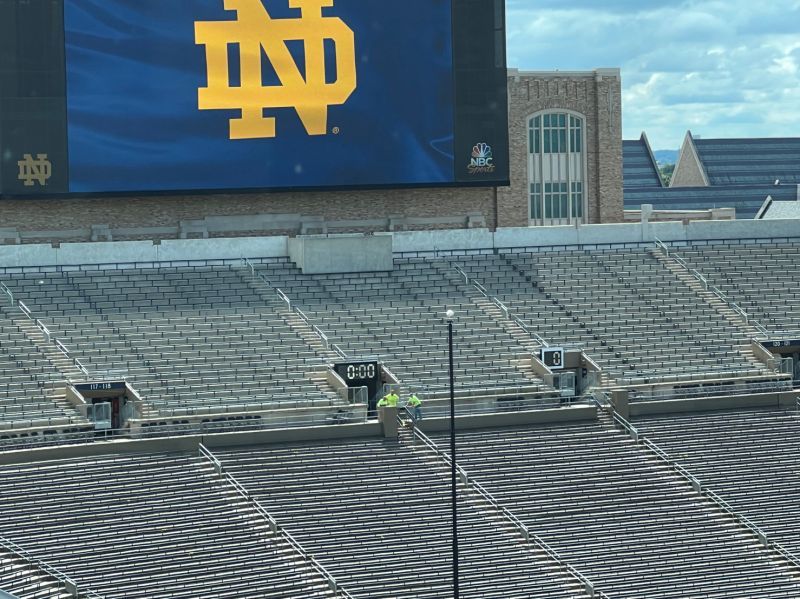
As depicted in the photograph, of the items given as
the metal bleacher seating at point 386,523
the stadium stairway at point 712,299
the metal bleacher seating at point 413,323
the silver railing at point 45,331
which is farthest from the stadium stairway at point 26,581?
the stadium stairway at point 712,299

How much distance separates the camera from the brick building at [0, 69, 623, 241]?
54.8 meters

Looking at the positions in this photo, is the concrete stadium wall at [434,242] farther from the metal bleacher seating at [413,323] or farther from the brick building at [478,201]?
the brick building at [478,201]

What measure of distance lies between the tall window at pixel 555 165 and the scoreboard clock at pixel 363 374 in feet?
50.4

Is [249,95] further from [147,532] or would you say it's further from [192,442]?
[147,532]

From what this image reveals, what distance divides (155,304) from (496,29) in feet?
47.9

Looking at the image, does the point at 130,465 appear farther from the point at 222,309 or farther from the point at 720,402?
the point at 720,402

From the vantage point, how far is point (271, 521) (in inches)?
1622

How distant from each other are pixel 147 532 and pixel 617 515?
38.4 ft

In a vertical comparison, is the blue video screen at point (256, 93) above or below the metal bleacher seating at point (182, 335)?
above

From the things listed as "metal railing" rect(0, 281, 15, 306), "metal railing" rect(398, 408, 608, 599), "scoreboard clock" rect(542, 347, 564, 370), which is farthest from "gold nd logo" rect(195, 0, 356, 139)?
"metal railing" rect(398, 408, 608, 599)

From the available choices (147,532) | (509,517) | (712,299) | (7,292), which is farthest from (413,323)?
(147,532)

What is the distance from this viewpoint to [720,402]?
1966 inches

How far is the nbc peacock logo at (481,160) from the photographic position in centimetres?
5681

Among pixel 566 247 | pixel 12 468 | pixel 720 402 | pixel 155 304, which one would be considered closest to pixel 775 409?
pixel 720 402
